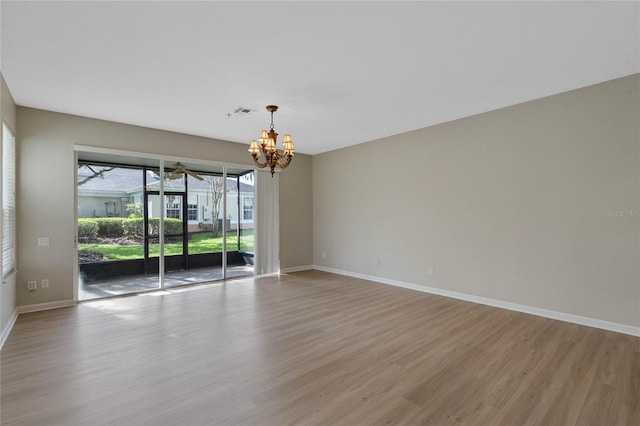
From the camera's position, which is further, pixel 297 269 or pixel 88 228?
pixel 297 269

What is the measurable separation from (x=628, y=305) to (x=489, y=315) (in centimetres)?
142

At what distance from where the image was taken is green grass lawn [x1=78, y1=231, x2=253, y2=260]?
513cm

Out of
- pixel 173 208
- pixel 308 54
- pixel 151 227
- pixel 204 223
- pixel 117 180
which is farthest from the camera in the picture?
pixel 204 223

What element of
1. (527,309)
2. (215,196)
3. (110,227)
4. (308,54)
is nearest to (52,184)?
(110,227)

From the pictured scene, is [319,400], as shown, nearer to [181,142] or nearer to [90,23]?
[90,23]

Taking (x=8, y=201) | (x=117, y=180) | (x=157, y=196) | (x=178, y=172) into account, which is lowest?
(x=8, y=201)

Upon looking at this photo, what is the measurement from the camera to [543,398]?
2275 millimetres

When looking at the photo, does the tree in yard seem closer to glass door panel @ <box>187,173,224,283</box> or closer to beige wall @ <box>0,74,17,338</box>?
glass door panel @ <box>187,173,224,283</box>

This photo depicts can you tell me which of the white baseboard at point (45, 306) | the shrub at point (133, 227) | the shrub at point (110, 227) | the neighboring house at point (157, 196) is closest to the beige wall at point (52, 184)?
the white baseboard at point (45, 306)

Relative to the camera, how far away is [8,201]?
3801 millimetres

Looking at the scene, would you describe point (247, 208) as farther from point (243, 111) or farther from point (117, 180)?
point (243, 111)

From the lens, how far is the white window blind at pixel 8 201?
3564 millimetres

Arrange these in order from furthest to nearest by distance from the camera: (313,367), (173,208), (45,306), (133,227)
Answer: (173,208) → (133,227) → (45,306) → (313,367)

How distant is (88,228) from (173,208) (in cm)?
132
